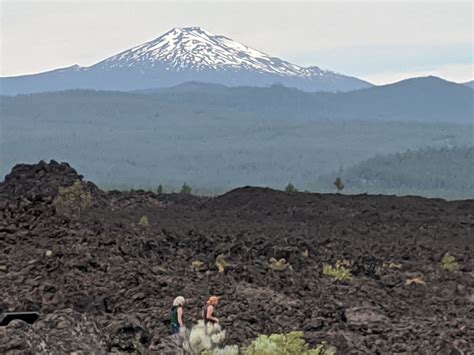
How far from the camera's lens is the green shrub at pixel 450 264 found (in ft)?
95.2

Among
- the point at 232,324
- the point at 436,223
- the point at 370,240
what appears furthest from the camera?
the point at 436,223

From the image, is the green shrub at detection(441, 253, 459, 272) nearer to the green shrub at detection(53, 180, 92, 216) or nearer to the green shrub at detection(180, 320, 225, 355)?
the green shrub at detection(53, 180, 92, 216)

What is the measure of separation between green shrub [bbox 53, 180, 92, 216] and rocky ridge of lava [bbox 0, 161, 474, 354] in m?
3.30

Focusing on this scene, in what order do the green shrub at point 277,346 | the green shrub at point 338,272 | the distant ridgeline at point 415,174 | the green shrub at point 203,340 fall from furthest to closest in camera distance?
the distant ridgeline at point 415,174 < the green shrub at point 338,272 < the green shrub at point 203,340 < the green shrub at point 277,346

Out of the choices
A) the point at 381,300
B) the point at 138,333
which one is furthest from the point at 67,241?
the point at 138,333

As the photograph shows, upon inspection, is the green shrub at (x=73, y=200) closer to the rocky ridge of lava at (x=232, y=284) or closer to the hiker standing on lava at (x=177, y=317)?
the rocky ridge of lava at (x=232, y=284)

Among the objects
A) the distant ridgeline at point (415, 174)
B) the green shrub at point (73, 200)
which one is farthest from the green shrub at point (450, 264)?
the distant ridgeline at point (415, 174)

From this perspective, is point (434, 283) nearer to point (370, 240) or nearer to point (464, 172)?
point (370, 240)

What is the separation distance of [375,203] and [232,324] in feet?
116

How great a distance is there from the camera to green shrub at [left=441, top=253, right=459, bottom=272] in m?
29.0

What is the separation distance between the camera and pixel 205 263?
26.9 meters

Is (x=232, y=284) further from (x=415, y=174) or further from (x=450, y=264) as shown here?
(x=415, y=174)

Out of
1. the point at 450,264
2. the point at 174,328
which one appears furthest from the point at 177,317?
the point at 450,264

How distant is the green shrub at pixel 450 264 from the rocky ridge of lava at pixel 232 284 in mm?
276
